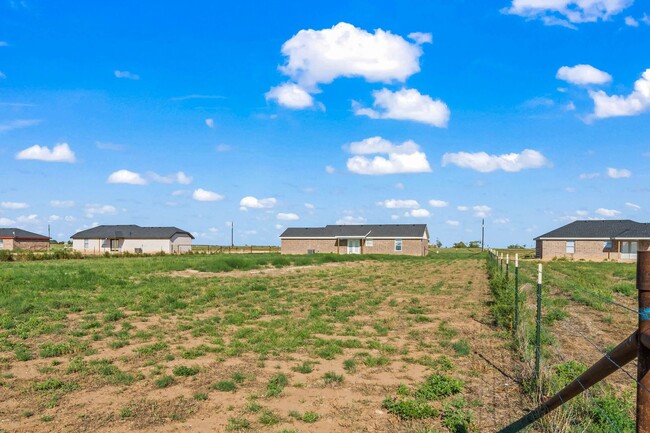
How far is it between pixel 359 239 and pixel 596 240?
29695 millimetres

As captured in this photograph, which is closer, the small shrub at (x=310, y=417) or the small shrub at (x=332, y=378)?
the small shrub at (x=310, y=417)

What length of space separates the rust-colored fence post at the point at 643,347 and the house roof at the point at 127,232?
77.0m

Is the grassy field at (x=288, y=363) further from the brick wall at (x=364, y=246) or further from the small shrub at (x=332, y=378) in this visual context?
the brick wall at (x=364, y=246)

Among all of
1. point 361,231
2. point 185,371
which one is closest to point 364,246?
point 361,231

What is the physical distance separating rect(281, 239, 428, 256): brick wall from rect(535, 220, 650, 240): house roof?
1508 centimetres

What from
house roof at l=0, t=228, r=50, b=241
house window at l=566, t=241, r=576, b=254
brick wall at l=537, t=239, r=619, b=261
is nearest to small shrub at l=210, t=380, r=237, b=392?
brick wall at l=537, t=239, r=619, b=261

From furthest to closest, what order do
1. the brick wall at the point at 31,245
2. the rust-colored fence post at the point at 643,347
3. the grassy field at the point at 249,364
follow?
the brick wall at the point at 31,245
the grassy field at the point at 249,364
the rust-colored fence post at the point at 643,347

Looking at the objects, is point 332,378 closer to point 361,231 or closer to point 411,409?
point 411,409

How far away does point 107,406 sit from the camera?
7078mm

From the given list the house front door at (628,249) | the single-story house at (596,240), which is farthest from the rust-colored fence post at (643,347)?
the house front door at (628,249)

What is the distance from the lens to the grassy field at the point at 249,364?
21.8 ft

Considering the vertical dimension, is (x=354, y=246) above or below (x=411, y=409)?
above

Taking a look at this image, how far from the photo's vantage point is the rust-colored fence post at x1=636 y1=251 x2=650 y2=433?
9.68ft

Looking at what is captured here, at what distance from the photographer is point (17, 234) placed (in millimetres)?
86000
